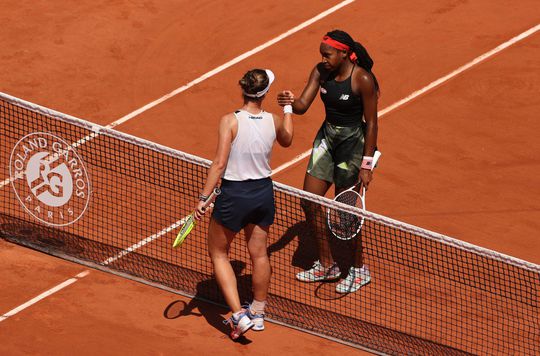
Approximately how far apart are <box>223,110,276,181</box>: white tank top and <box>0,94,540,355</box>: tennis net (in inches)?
18.7

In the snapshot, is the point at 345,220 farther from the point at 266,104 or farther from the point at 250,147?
the point at 266,104

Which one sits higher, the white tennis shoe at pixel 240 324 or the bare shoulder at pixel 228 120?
the bare shoulder at pixel 228 120

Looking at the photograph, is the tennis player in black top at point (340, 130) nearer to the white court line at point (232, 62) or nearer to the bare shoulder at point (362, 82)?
the bare shoulder at point (362, 82)

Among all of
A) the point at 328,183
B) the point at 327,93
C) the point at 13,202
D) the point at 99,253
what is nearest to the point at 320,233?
the point at 328,183

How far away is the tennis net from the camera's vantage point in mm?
12789

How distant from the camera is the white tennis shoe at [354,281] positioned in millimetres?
13305

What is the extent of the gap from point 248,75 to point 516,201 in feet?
15.0

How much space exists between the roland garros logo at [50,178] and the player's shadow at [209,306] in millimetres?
1495

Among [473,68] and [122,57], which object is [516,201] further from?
[122,57]

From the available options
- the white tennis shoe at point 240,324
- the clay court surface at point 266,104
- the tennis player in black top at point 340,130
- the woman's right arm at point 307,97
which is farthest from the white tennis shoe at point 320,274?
the woman's right arm at point 307,97

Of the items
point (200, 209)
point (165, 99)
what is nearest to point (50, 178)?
point (200, 209)

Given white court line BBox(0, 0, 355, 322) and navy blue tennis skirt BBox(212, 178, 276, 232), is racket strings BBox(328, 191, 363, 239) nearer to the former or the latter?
navy blue tennis skirt BBox(212, 178, 276, 232)

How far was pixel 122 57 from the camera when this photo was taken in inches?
709

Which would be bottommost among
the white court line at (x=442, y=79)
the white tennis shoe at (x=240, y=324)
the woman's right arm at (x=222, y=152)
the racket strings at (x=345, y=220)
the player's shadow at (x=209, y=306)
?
the player's shadow at (x=209, y=306)
